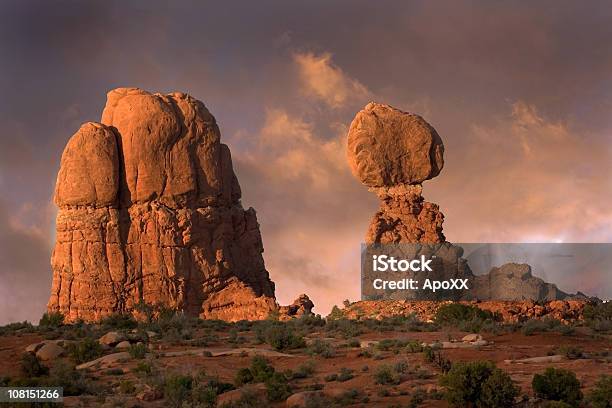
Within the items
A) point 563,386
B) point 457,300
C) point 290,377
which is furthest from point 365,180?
point 563,386

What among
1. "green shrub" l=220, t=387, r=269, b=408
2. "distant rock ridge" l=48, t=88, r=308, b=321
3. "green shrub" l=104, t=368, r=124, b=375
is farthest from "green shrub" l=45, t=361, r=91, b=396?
"distant rock ridge" l=48, t=88, r=308, b=321

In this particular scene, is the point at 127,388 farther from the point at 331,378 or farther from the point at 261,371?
the point at 331,378

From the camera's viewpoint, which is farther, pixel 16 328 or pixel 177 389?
pixel 16 328

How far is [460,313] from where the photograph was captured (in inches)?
1791

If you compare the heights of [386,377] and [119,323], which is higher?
[119,323]

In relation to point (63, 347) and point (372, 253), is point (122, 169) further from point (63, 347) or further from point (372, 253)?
point (63, 347)

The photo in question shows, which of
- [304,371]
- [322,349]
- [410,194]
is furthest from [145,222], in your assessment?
[304,371]

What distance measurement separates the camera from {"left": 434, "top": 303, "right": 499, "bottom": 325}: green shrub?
147 feet

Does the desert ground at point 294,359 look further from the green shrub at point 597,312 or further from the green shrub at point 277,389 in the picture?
the green shrub at point 597,312

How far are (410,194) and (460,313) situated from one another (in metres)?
9.06

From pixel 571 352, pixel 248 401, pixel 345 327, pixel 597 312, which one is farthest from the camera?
pixel 597 312

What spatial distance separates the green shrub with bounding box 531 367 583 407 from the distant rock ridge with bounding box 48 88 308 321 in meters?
27.4

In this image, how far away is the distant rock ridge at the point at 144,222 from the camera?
172ft

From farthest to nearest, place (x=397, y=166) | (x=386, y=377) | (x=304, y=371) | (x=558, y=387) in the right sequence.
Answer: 1. (x=397, y=166)
2. (x=304, y=371)
3. (x=386, y=377)
4. (x=558, y=387)
